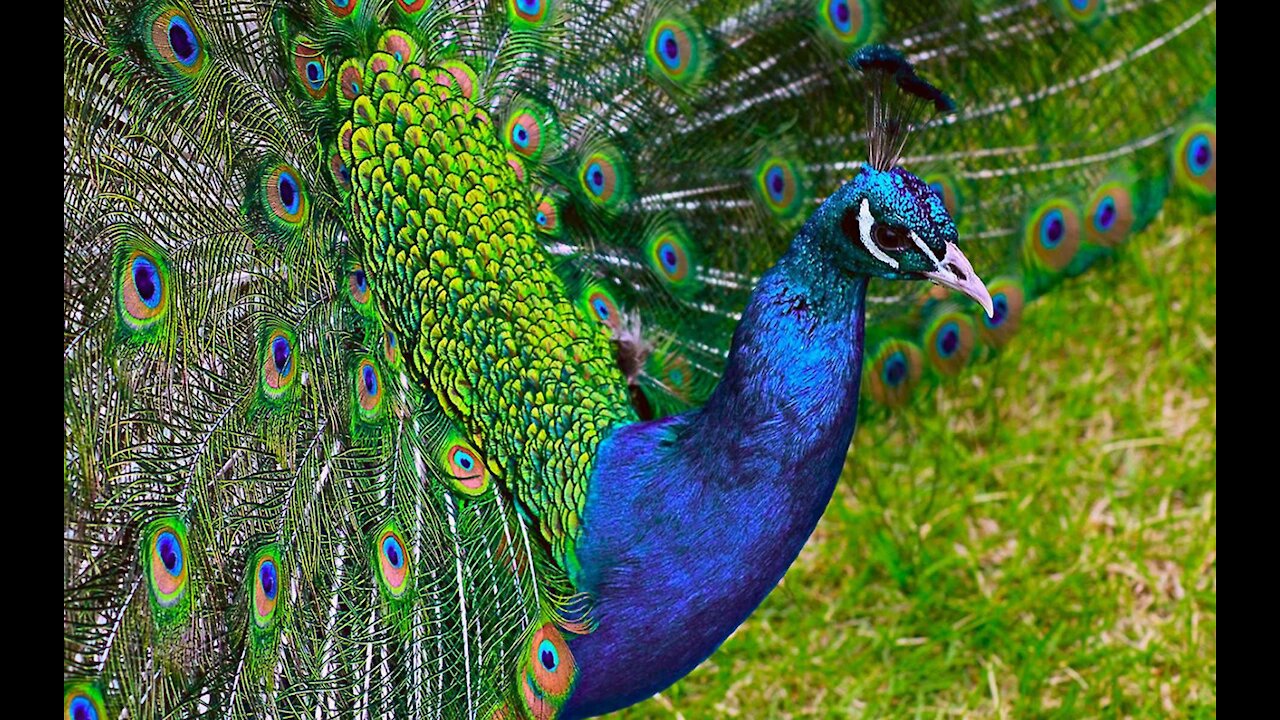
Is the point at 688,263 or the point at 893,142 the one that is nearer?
the point at 893,142

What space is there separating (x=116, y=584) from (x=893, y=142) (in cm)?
91

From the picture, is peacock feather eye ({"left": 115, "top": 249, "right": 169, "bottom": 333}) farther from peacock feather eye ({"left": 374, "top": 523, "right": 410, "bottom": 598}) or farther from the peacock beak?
the peacock beak

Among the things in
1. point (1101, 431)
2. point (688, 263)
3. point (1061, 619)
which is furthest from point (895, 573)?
point (688, 263)

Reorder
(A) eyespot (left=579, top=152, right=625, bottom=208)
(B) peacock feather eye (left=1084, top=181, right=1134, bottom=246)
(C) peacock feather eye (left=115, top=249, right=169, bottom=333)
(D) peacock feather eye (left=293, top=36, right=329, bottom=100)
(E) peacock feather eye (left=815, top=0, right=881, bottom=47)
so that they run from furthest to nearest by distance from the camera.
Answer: (B) peacock feather eye (left=1084, top=181, right=1134, bottom=246) → (E) peacock feather eye (left=815, top=0, right=881, bottom=47) → (A) eyespot (left=579, top=152, right=625, bottom=208) → (D) peacock feather eye (left=293, top=36, right=329, bottom=100) → (C) peacock feather eye (left=115, top=249, right=169, bottom=333)

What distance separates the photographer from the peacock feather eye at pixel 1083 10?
226cm

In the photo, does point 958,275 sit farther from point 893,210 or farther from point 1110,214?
point 1110,214

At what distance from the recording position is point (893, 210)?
140cm

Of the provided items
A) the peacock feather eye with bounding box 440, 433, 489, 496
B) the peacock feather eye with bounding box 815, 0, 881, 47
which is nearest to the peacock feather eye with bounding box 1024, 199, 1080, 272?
the peacock feather eye with bounding box 815, 0, 881, 47

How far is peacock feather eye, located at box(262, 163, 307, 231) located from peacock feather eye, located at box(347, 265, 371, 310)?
0.08 metres

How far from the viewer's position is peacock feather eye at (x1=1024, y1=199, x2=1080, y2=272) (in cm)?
224

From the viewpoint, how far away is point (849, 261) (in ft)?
4.76

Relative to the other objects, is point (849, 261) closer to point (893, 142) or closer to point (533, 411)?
point (893, 142)

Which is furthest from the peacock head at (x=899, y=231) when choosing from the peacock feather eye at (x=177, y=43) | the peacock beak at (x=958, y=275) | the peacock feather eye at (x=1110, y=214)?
the peacock feather eye at (x=1110, y=214)

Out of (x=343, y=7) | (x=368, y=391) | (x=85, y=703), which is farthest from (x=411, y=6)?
(x=85, y=703)
